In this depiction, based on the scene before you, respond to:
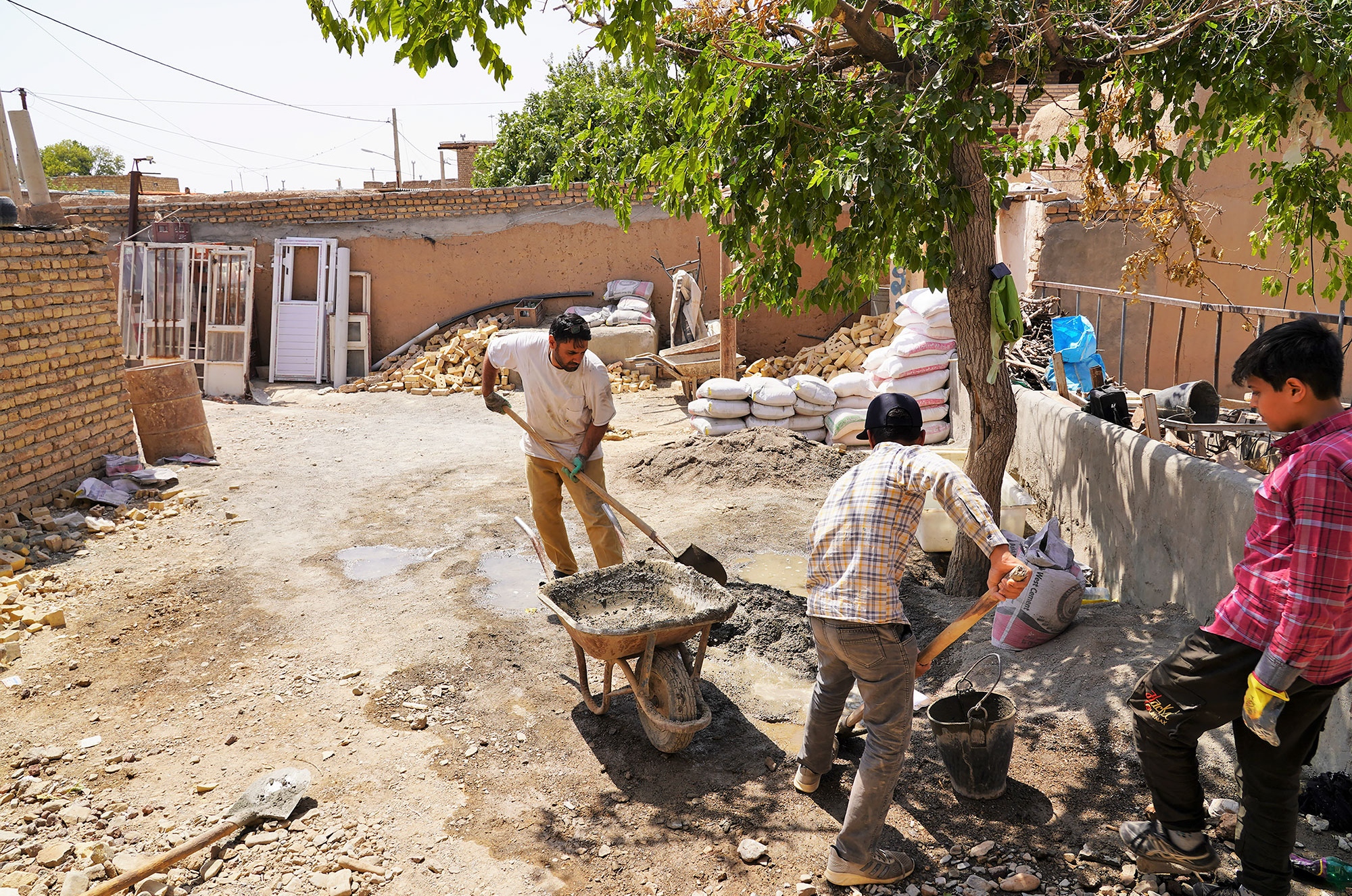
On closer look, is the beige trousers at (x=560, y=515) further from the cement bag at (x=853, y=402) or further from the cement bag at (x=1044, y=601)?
the cement bag at (x=853, y=402)

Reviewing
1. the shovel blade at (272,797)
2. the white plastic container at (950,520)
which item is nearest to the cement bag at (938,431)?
the white plastic container at (950,520)

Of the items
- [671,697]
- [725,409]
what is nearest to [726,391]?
[725,409]

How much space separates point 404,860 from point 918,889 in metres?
1.71

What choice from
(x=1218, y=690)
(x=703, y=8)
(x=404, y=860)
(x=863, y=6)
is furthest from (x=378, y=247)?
(x=1218, y=690)

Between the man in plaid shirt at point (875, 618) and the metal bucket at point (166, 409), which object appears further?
the metal bucket at point (166, 409)

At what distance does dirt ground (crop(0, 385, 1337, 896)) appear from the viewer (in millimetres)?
3152

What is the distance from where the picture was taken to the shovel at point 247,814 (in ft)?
9.75

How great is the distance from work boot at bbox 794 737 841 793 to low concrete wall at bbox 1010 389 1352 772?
1.68 meters

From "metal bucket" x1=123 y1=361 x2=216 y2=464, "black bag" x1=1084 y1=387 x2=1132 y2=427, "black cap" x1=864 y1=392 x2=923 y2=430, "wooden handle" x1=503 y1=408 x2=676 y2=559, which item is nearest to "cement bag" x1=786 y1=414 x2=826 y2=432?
"black bag" x1=1084 y1=387 x2=1132 y2=427

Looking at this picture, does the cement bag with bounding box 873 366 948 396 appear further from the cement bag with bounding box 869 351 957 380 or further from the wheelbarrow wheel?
the wheelbarrow wheel

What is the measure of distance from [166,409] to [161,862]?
657 centimetres

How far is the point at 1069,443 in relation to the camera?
586 cm

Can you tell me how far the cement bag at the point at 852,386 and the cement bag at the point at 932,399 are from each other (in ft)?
1.74

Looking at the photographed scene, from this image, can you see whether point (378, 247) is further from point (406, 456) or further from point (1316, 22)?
point (1316, 22)
